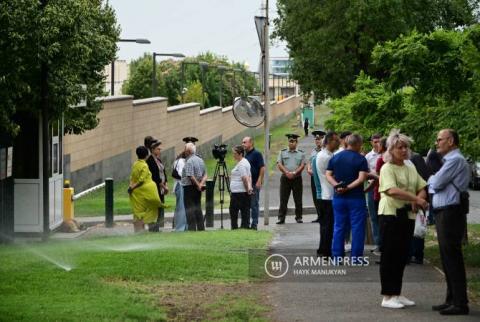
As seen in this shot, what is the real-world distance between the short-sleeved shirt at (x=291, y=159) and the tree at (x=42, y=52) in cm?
450

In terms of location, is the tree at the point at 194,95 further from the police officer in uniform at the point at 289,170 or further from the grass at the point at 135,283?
the grass at the point at 135,283

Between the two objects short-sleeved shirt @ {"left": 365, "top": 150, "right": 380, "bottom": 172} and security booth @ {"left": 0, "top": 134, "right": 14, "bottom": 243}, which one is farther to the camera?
security booth @ {"left": 0, "top": 134, "right": 14, "bottom": 243}

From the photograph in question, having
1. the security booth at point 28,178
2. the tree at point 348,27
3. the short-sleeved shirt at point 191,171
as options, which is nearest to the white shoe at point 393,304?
the short-sleeved shirt at point 191,171

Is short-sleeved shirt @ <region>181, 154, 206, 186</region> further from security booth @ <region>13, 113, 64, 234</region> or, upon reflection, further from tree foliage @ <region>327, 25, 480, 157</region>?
tree foliage @ <region>327, 25, 480, 157</region>

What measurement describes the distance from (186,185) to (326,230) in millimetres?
5423

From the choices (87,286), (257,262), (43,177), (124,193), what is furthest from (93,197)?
(87,286)

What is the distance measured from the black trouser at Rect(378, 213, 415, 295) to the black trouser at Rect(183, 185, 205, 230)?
9.15 m

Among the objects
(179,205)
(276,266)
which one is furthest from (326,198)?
(179,205)

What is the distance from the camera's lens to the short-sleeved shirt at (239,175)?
1950 cm

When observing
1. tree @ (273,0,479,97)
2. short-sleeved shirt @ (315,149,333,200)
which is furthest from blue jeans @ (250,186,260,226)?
tree @ (273,0,479,97)

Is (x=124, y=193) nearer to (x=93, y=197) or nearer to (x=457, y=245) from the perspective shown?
(x=93, y=197)

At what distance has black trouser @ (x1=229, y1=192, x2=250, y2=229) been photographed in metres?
19.8

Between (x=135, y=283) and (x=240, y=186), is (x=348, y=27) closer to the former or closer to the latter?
(x=240, y=186)

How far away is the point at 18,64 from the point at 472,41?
23.5ft
